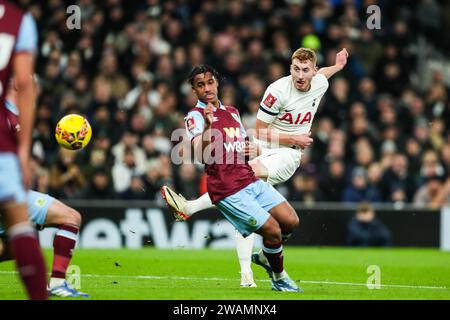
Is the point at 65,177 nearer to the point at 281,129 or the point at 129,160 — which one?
the point at 129,160

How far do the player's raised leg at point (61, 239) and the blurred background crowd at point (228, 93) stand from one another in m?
8.62

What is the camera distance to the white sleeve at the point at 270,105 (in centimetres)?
1028

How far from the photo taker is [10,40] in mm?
6238

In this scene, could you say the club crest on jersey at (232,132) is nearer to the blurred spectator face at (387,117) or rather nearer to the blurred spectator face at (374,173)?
the blurred spectator face at (374,173)

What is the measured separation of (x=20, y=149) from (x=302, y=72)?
471cm

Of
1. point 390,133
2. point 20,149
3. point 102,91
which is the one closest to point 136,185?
point 102,91

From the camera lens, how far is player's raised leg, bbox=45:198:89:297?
8.21 meters

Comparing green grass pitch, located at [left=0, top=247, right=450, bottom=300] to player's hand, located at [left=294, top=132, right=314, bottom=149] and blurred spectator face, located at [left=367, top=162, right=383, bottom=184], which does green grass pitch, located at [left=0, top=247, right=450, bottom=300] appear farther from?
blurred spectator face, located at [left=367, top=162, right=383, bottom=184]

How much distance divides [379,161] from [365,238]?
1906 millimetres

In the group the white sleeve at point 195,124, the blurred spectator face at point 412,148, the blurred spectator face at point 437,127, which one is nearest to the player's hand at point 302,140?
the white sleeve at point 195,124

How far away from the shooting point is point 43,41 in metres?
19.0

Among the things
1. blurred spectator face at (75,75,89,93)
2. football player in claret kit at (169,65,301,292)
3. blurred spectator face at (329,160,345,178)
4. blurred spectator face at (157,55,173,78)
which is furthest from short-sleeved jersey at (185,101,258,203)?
blurred spectator face at (157,55,173,78)

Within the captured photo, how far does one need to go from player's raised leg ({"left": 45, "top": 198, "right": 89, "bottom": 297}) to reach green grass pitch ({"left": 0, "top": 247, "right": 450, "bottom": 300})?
336 mm
